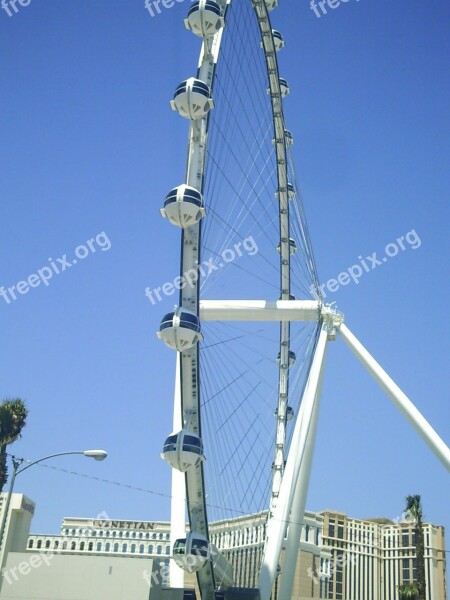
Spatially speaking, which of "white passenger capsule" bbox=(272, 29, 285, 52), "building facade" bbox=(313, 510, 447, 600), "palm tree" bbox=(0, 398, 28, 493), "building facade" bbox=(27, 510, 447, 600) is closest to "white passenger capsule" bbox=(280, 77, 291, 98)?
"white passenger capsule" bbox=(272, 29, 285, 52)

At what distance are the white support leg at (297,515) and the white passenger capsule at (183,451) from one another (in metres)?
9.55

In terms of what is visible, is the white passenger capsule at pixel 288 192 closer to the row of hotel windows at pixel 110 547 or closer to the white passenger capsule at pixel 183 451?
the white passenger capsule at pixel 183 451

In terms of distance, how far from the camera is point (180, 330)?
89.1ft

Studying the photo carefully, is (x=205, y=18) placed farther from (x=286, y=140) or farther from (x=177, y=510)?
(x=177, y=510)

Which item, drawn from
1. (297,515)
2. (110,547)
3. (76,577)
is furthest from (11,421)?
(110,547)

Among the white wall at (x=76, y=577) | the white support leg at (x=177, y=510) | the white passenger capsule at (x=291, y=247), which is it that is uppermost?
the white passenger capsule at (x=291, y=247)

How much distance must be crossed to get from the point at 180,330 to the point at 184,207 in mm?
4830

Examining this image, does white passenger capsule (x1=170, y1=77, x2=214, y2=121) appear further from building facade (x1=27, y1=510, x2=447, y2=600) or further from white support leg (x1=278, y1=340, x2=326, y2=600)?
building facade (x1=27, y1=510, x2=447, y2=600)

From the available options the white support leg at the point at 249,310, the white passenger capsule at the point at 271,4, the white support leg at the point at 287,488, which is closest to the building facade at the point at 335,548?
the white support leg at the point at 287,488

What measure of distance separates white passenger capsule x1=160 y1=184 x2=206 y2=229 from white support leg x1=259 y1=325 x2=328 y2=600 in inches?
417

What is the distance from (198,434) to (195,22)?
17.4 meters

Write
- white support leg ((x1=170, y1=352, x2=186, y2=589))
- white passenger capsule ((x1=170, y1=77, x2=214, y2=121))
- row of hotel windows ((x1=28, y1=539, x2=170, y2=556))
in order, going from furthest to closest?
row of hotel windows ((x1=28, y1=539, x2=170, y2=556)) → white support leg ((x1=170, y1=352, x2=186, y2=589)) → white passenger capsule ((x1=170, y1=77, x2=214, y2=121))

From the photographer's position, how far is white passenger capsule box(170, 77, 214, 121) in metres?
30.0

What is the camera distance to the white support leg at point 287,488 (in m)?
31.0
